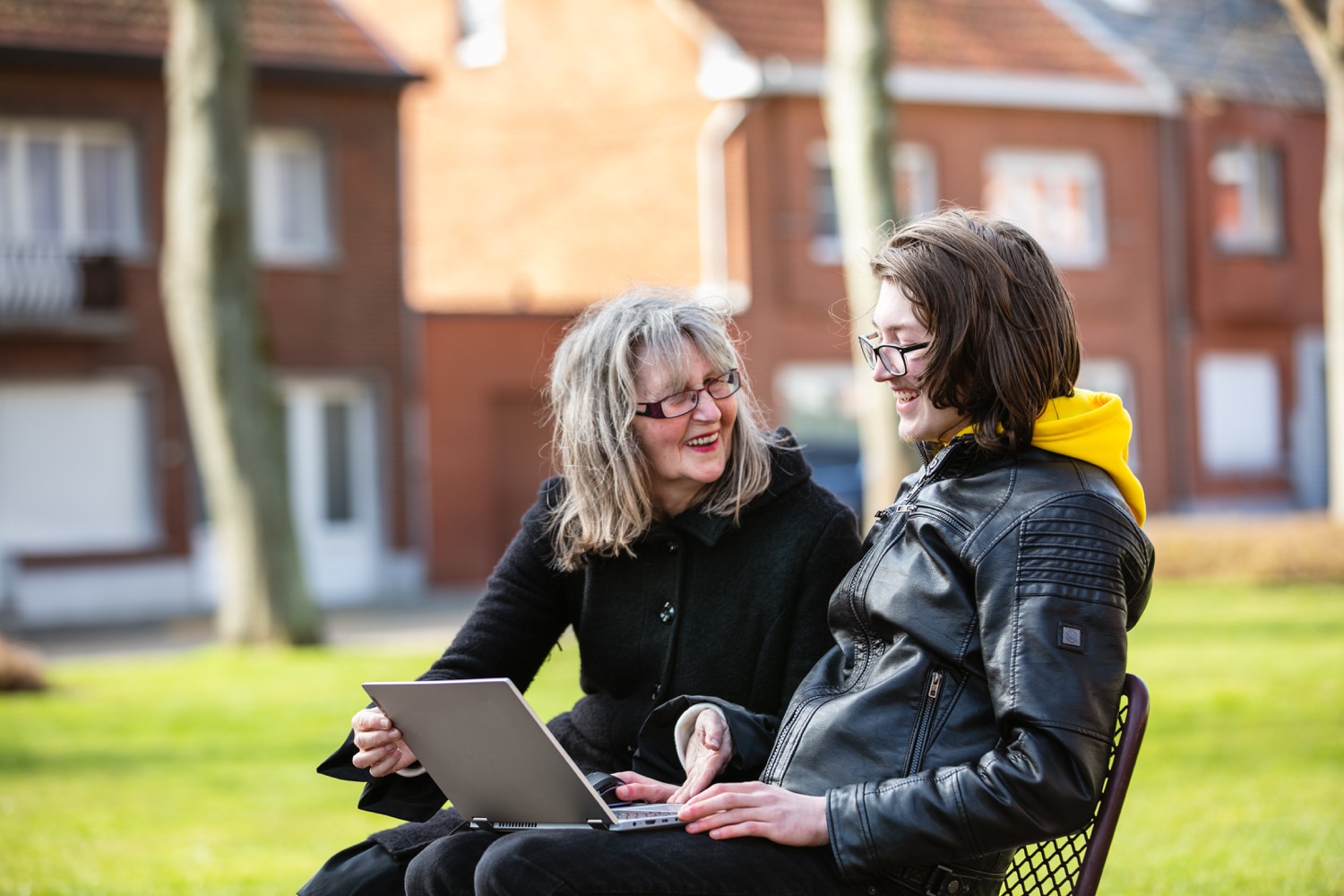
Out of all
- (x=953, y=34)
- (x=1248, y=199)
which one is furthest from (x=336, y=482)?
(x=1248, y=199)

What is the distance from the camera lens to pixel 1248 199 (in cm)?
2791

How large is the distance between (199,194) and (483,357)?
28.5 ft

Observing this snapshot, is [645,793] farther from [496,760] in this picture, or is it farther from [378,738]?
[378,738]

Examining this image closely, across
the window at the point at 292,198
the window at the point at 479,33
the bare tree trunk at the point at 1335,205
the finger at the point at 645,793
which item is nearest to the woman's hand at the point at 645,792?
the finger at the point at 645,793

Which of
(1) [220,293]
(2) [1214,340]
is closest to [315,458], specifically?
(1) [220,293]

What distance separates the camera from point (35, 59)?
1877cm

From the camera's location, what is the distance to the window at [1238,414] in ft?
88.1

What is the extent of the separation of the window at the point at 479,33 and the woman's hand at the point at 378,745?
23.6 m

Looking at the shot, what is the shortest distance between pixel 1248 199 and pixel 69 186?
18767mm

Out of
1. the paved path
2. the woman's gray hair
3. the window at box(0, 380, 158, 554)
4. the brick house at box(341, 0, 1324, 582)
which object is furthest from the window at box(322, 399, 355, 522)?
the woman's gray hair

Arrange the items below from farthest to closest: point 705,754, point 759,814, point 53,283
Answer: point 53,283
point 705,754
point 759,814

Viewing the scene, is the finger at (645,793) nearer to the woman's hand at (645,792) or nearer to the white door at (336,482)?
the woman's hand at (645,792)

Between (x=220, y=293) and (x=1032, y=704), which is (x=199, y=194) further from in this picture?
(x=1032, y=704)

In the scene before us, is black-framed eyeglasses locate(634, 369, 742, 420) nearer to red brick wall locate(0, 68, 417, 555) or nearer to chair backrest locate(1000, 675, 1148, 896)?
chair backrest locate(1000, 675, 1148, 896)
